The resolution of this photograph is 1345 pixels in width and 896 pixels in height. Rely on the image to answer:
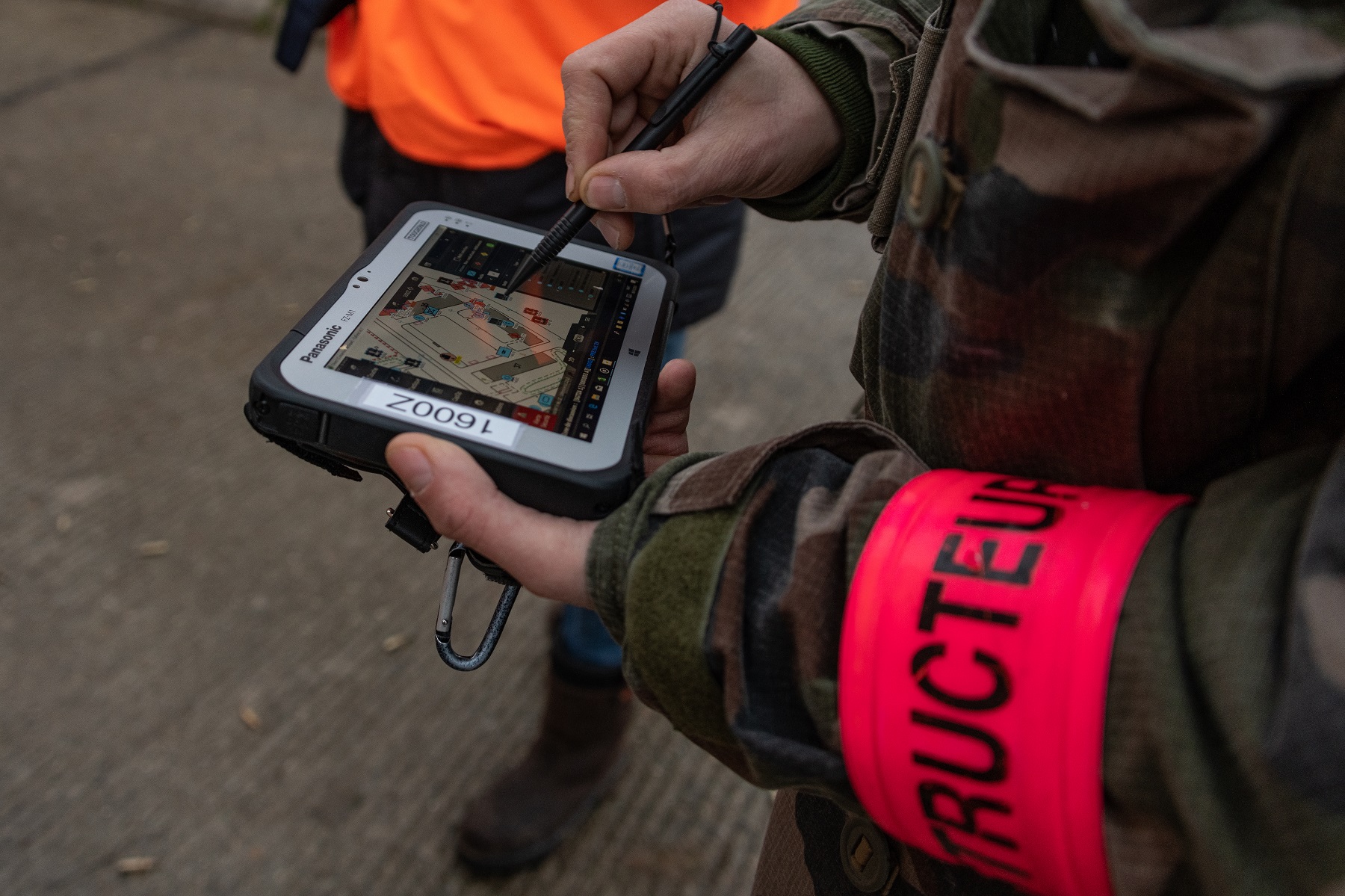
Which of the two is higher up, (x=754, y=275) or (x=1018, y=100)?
(x=1018, y=100)

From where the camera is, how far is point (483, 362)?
3.22ft

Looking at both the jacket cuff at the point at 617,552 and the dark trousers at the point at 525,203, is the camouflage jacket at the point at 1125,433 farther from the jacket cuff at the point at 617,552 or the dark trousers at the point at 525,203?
the dark trousers at the point at 525,203

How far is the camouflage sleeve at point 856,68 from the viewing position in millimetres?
1030

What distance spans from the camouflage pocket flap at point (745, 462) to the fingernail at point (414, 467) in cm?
20

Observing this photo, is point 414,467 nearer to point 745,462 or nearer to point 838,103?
point 745,462

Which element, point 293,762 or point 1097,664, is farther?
point 293,762

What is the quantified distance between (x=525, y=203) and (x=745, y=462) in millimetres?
830

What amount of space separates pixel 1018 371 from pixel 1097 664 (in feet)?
0.66

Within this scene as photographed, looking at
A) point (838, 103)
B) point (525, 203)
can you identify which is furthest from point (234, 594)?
point (838, 103)

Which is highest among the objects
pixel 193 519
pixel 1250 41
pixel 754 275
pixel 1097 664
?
pixel 1250 41

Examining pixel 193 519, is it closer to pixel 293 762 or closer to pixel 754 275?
pixel 293 762

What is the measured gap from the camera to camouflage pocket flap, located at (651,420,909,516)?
0.74 meters

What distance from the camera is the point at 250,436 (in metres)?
2.58

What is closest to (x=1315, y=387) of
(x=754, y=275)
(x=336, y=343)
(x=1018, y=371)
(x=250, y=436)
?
(x=1018, y=371)
